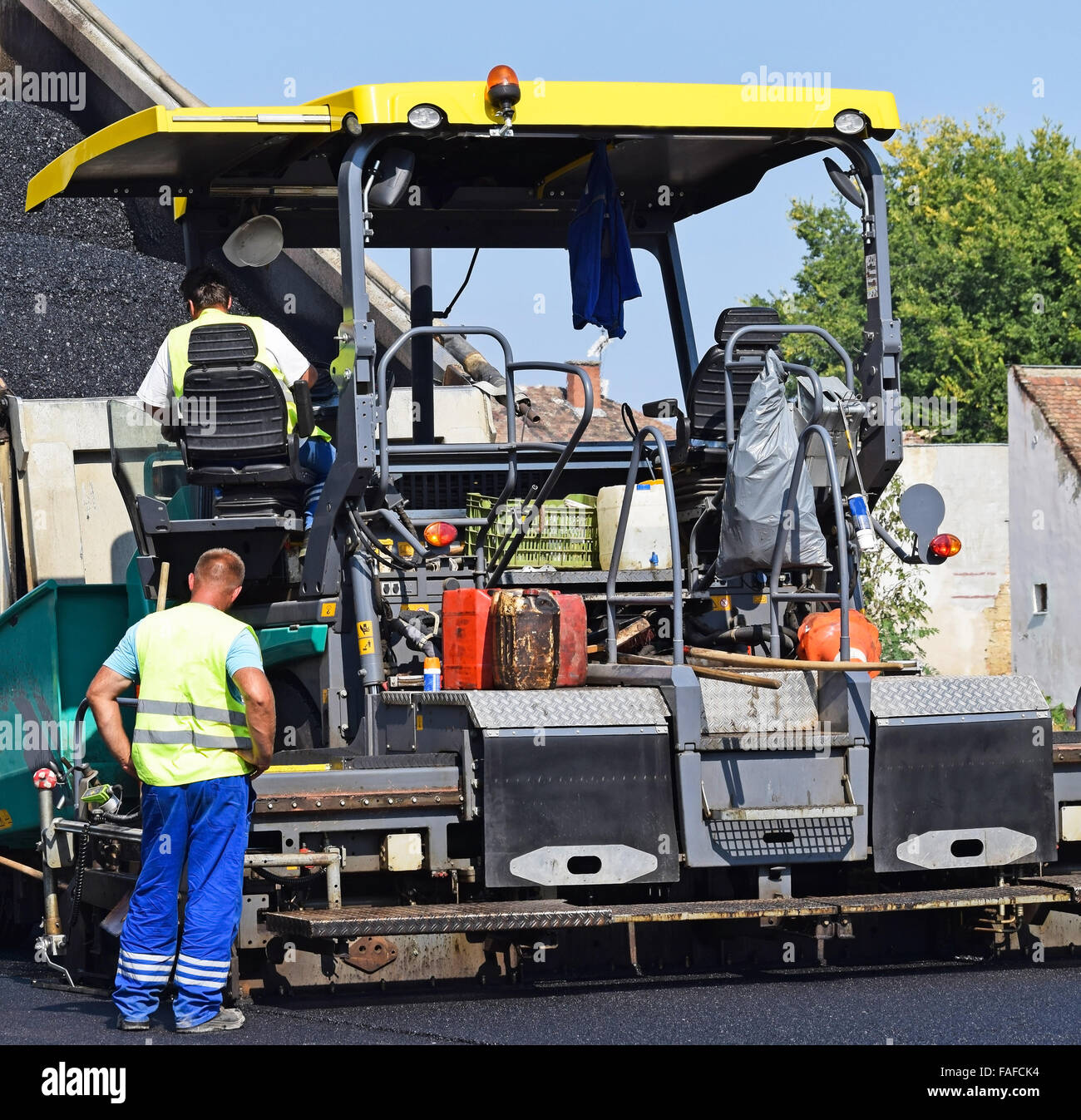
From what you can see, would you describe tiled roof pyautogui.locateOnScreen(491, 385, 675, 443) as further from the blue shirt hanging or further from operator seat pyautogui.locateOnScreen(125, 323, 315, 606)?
operator seat pyautogui.locateOnScreen(125, 323, 315, 606)

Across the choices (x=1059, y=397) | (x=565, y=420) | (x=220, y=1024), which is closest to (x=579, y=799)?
(x=220, y=1024)

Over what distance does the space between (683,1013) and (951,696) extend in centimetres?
141

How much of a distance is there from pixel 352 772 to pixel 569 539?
1.62 meters

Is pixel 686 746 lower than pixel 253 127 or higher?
lower

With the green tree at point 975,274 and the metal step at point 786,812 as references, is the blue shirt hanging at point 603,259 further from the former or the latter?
the green tree at point 975,274

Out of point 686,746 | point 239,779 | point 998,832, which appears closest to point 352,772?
point 239,779

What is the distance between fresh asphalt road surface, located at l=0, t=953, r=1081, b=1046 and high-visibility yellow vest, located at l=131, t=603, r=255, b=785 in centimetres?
75

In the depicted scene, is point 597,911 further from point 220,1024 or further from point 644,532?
point 644,532

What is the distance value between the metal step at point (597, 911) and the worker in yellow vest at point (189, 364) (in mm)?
1746

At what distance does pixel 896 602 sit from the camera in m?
21.8

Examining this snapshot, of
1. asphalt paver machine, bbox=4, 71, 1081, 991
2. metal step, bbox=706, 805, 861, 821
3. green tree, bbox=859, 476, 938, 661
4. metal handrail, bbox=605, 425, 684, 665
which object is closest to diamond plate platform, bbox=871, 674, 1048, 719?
asphalt paver machine, bbox=4, 71, 1081, 991

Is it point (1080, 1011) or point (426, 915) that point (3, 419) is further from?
point (1080, 1011)

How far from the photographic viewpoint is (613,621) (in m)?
6.69
